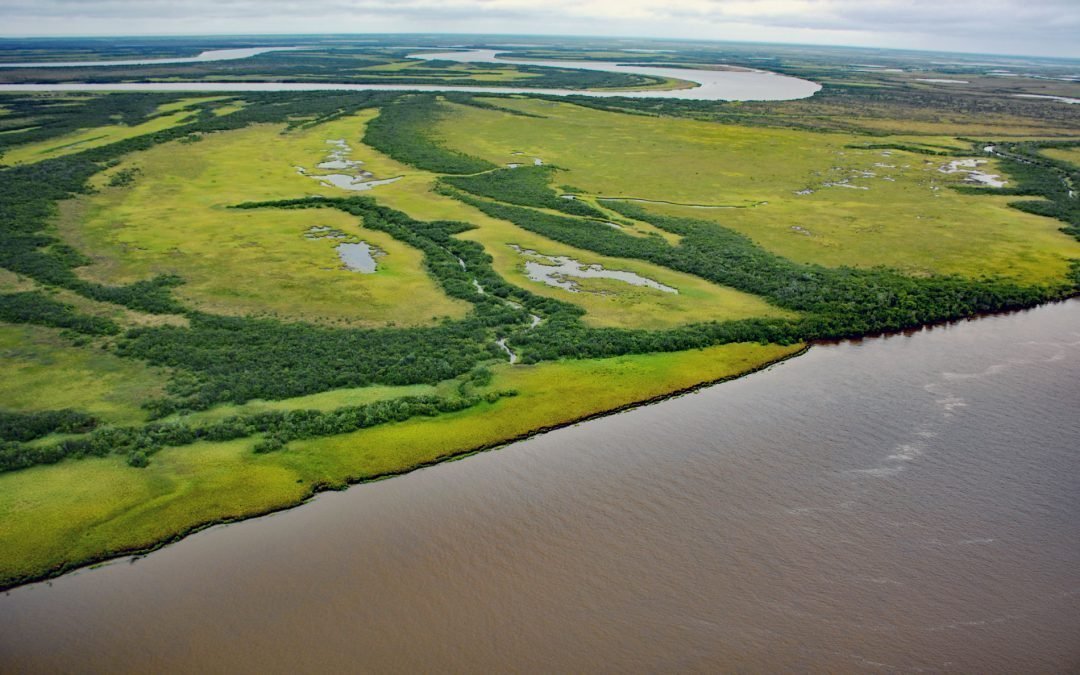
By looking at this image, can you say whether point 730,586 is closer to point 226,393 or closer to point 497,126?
point 226,393

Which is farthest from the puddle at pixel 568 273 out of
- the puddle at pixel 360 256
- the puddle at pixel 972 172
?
the puddle at pixel 972 172

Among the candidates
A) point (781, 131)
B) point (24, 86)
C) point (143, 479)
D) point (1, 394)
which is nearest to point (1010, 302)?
point (143, 479)

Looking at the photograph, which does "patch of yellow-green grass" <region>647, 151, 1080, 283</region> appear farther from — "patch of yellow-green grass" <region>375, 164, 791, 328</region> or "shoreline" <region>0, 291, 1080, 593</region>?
"patch of yellow-green grass" <region>375, 164, 791, 328</region>

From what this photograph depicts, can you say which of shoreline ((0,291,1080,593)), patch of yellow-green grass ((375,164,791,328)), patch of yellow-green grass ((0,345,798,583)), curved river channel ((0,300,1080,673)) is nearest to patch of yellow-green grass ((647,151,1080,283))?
shoreline ((0,291,1080,593))

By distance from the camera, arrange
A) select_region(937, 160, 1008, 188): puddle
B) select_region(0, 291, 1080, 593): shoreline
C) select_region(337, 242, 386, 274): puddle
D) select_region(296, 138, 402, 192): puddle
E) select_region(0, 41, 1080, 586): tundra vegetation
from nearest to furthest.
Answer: select_region(0, 291, 1080, 593): shoreline < select_region(0, 41, 1080, 586): tundra vegetation < select_region(337, 242, 386, 274): puddle < select_region(296, 138, 402, 192): puddle < select_region(937, 160, 1008, 188): puddle

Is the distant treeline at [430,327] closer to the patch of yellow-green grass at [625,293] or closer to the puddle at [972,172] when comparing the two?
the patch of yellow-green grass at [625,293]

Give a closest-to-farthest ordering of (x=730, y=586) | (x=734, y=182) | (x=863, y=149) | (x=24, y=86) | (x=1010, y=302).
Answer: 1. (x=730, y=586)
2. (x=1010, y=302)
3. (x=734, y=182)
4. (x=863, y=149)
5. (x=24, y=86)
